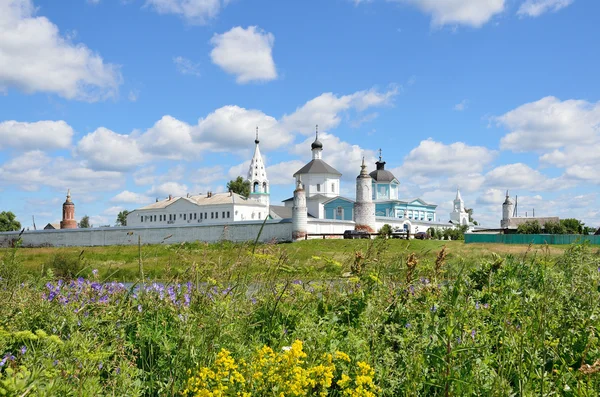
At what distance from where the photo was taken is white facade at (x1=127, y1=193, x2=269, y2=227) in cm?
6159

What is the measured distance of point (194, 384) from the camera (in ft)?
7.95

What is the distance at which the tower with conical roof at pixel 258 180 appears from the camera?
237ft

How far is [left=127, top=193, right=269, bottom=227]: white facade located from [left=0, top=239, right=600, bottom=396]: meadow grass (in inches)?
2190

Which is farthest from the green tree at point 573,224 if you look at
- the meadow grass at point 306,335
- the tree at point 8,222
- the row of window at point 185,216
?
the tree at point 8,222

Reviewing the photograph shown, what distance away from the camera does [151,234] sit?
147 ft

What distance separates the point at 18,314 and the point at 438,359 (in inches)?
107

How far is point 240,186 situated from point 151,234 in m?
29.8

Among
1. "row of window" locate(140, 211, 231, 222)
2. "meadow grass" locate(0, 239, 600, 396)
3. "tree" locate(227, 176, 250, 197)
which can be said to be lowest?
"meadow grass" locate(0, 239, 600, 396)

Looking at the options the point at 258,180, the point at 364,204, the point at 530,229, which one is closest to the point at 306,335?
the point at 364,204

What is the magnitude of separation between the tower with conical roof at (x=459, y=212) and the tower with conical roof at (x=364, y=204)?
42.6 m

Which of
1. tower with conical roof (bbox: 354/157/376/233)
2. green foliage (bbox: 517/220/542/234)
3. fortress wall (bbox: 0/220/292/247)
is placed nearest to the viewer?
fortress wall (bbox: 0/220/292/247)

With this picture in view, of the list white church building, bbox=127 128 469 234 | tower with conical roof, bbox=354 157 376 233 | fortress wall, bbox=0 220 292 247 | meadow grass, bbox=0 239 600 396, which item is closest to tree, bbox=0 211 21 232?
white church building, bbox=127 128 469 234

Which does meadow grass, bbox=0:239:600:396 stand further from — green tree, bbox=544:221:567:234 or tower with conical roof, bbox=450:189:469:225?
tower with conical roof, bbox=450:189:469:225

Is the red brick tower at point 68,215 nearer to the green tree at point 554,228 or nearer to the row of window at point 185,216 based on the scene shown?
the row of window at point 185,216
